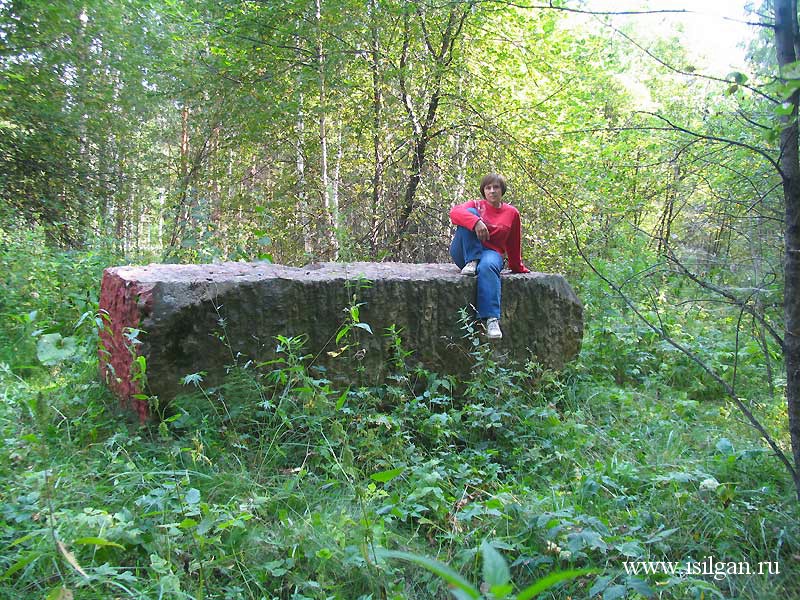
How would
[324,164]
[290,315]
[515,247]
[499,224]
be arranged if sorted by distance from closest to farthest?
[290,315] < [499,224] < [515,247] < [324,164]

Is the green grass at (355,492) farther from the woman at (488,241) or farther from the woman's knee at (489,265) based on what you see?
the woman's knee at (489,265)

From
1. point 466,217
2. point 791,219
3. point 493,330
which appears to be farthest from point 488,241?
point 791,219

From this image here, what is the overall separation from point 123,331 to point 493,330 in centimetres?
260

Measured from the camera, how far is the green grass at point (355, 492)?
2041mm

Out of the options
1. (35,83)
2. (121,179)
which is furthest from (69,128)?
(121,179)

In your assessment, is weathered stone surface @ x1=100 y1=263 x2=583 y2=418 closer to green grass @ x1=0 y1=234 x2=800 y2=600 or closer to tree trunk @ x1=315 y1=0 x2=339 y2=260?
green grass @ x1=0 y1=234 x2=800 y2=600

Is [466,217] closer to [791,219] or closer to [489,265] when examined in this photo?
[489,265]

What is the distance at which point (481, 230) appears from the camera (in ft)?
15.6

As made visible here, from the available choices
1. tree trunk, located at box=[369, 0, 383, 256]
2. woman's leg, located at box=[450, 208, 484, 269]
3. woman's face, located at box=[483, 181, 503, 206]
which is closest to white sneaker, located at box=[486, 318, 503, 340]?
woman's leg, located at box=[450, 208, 484, 269]

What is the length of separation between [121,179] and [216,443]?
28.4ft

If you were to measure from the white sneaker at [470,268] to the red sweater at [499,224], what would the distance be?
237mm

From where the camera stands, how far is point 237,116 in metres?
8.17

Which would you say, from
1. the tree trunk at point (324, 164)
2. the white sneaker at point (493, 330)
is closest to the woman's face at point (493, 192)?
the white sneaker at point (493, 330)

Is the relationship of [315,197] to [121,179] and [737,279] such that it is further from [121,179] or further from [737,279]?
[737,279]
